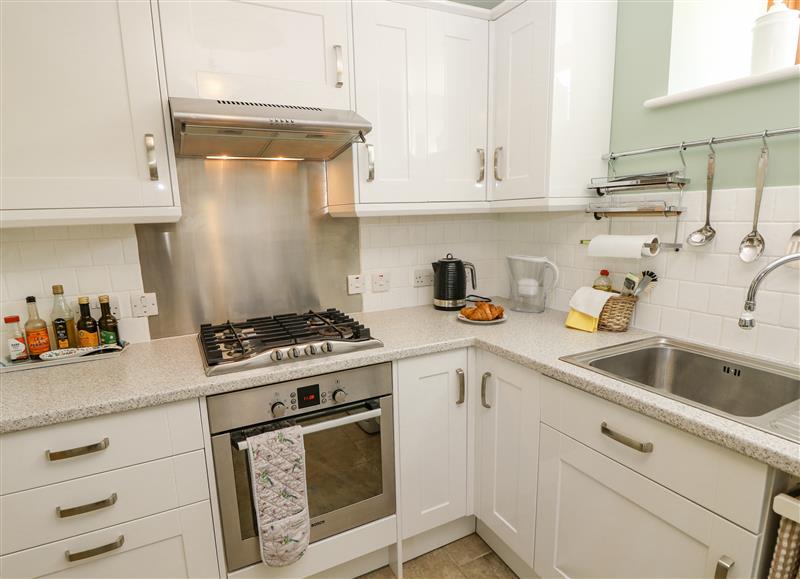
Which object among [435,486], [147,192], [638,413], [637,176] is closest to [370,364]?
[435,486]

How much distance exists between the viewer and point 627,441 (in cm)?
114

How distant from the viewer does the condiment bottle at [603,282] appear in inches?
69.9

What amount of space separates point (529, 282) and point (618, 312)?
0.43m

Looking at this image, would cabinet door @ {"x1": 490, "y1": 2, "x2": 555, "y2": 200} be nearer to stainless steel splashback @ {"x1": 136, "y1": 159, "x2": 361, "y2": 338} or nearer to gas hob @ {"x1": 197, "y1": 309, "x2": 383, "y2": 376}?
stainless steel splashback @ {"x1": 136, "y1": 159, "x2": 361, "y2": 338}

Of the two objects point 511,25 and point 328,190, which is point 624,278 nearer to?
point 511,25

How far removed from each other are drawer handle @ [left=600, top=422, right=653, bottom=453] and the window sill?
1.12 meters

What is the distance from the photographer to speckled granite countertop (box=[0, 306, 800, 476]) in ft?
3.25

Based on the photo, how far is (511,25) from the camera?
1813mm

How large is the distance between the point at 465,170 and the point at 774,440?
143 cm

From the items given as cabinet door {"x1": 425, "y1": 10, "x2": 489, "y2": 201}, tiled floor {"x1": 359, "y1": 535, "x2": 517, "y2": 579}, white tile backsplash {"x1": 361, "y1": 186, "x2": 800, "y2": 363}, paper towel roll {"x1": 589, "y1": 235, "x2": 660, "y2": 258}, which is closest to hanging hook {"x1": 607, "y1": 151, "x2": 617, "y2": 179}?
white tile backsplash {"x1": 361, "y1": 186, "x2": 800, "y2": 363}

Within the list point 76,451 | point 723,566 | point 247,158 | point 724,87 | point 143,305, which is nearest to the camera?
point 723,566

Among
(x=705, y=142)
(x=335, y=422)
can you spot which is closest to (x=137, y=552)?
(x=335, y=422)

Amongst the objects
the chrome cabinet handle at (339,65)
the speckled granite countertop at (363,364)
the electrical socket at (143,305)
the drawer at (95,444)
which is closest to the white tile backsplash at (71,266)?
the electrical socket at (143,305)

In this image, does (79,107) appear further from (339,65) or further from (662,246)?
(662,246)
